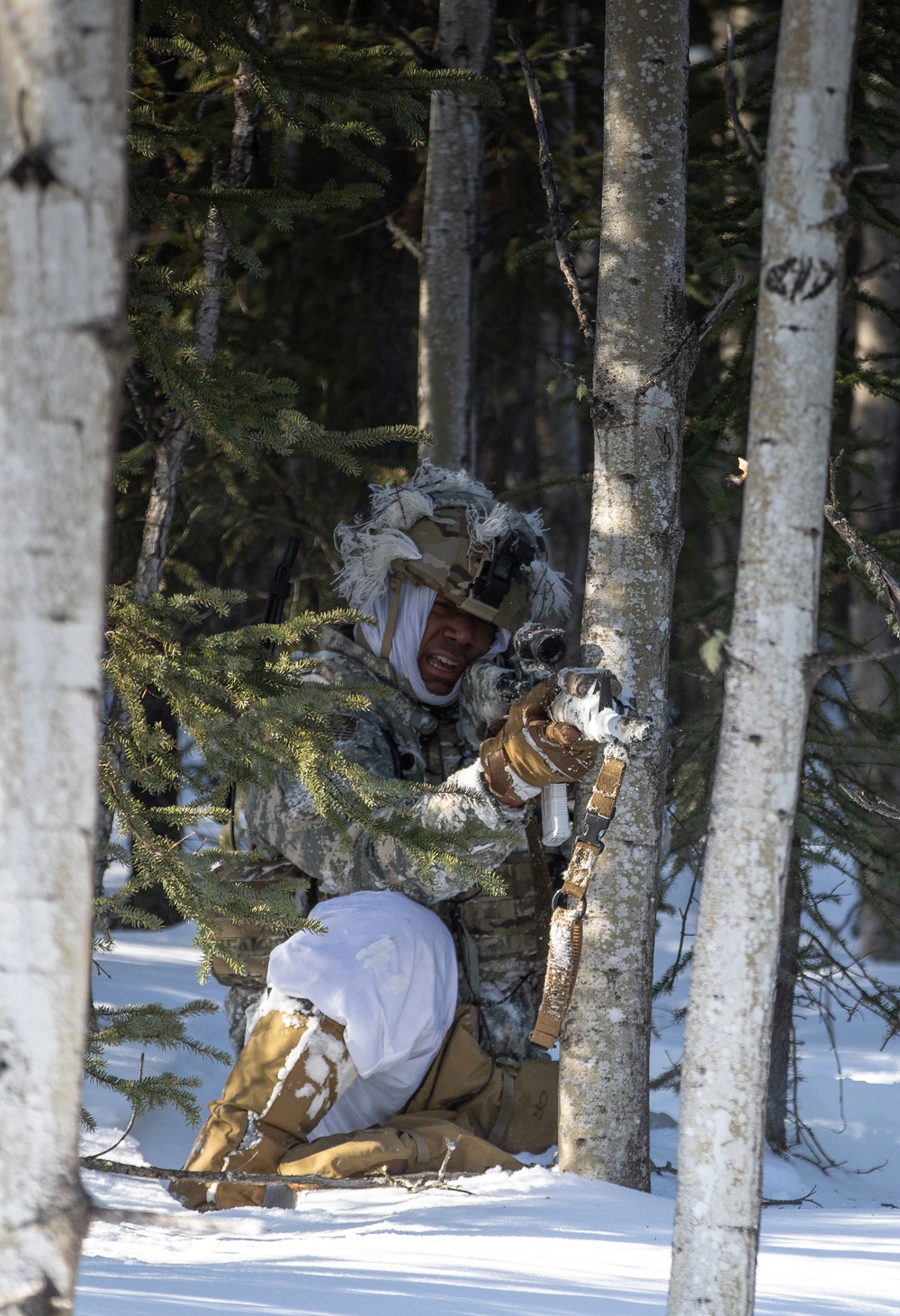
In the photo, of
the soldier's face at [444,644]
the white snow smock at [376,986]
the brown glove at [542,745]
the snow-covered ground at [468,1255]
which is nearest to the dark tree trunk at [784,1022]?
the snow-covered ground at [468,1255]

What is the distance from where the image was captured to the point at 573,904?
269 centimetres

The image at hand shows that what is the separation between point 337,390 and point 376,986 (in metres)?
5.20

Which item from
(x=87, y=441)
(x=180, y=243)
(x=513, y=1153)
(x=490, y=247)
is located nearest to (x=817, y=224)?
(x=87, y=441)

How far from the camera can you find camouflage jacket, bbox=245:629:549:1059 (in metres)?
3.90

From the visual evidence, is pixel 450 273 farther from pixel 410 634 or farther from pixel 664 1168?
pixel 664 1168

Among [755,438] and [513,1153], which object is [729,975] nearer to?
[755,438]

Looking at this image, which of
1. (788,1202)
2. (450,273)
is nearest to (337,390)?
(450,273)

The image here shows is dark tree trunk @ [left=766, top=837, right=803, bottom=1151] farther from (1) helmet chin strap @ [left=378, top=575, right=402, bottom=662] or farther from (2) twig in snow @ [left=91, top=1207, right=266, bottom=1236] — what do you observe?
(2) twig in snow @ [left=91, top=1207, right=266, bottom=1236]

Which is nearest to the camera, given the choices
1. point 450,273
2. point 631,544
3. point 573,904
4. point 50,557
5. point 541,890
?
point 50,557

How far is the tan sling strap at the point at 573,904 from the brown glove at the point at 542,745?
268 millimetres

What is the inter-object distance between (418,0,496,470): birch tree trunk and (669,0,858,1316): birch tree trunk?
3.59 m

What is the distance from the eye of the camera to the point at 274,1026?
144 inches

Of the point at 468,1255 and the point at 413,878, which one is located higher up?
the point at 413,878

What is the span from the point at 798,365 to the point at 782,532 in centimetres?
23
